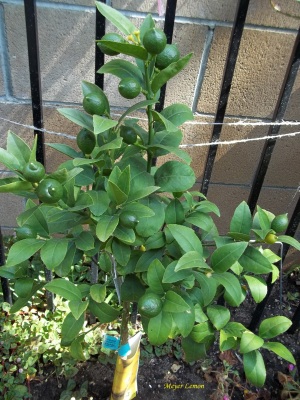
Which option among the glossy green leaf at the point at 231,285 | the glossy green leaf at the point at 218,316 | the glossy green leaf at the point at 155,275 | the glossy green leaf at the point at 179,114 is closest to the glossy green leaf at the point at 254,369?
the glossy green leaf at the point at 218,316

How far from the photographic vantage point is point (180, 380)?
4.50 feet

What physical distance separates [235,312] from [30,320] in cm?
76

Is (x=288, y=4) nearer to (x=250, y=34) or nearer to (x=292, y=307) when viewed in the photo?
(x=250, y=34)

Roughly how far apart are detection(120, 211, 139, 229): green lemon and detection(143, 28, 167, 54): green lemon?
246 millimetres

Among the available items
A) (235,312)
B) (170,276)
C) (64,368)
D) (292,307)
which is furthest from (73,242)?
(292,307)

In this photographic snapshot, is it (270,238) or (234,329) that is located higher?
(270,238)

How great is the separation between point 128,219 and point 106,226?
1.4 inches

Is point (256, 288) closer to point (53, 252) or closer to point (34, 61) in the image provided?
point (53, 252)

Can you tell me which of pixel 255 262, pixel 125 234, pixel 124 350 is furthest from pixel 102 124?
pixel 124 350

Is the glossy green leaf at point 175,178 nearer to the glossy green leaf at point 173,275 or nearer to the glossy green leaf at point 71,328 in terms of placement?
the glossy green leaf at point 173,275

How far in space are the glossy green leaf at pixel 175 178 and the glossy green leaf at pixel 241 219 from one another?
0.14m

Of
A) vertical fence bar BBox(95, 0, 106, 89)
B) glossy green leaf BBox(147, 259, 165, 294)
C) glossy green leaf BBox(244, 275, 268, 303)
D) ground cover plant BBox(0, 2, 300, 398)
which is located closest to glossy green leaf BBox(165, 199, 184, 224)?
ground cover plant BBox(0, 2, 300, 398)

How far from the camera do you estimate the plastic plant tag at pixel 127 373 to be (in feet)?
3.39

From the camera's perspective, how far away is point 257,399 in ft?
4.40
